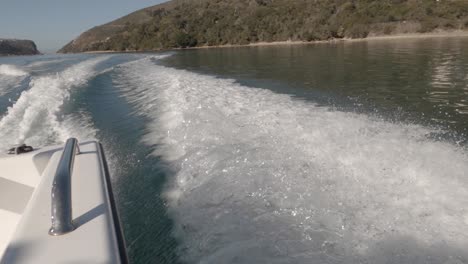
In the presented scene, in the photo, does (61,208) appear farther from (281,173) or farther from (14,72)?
(14,72)

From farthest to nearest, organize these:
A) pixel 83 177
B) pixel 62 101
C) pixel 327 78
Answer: pixel 327 78 → pixel 62 101 → pixel 83 177

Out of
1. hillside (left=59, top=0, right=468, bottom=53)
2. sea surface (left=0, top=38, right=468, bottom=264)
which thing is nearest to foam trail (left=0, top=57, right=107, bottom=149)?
sea surface (left=0, top=38, right=468, bottom=264)

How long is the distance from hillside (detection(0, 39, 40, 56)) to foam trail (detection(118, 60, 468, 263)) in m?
108

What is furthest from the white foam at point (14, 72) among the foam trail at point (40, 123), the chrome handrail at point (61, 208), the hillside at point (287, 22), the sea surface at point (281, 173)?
the hillside at point (287, 22)

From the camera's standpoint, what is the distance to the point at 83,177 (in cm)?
243

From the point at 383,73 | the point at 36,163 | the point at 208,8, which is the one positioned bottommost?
the point at 383,73

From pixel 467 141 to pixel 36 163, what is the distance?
540 cm

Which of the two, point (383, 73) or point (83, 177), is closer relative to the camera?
point (83, 177)

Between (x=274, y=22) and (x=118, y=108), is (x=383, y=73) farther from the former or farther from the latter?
(x=274, y=22)

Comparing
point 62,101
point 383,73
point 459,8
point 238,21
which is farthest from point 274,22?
point 62,101

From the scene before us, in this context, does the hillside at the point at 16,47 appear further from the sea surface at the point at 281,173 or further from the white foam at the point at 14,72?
the sea surface at the point at 281,173

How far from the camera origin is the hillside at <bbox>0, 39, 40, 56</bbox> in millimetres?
94562

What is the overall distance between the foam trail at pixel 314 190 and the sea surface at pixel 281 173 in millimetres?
14

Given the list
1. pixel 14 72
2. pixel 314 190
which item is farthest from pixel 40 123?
pixel 14 72
